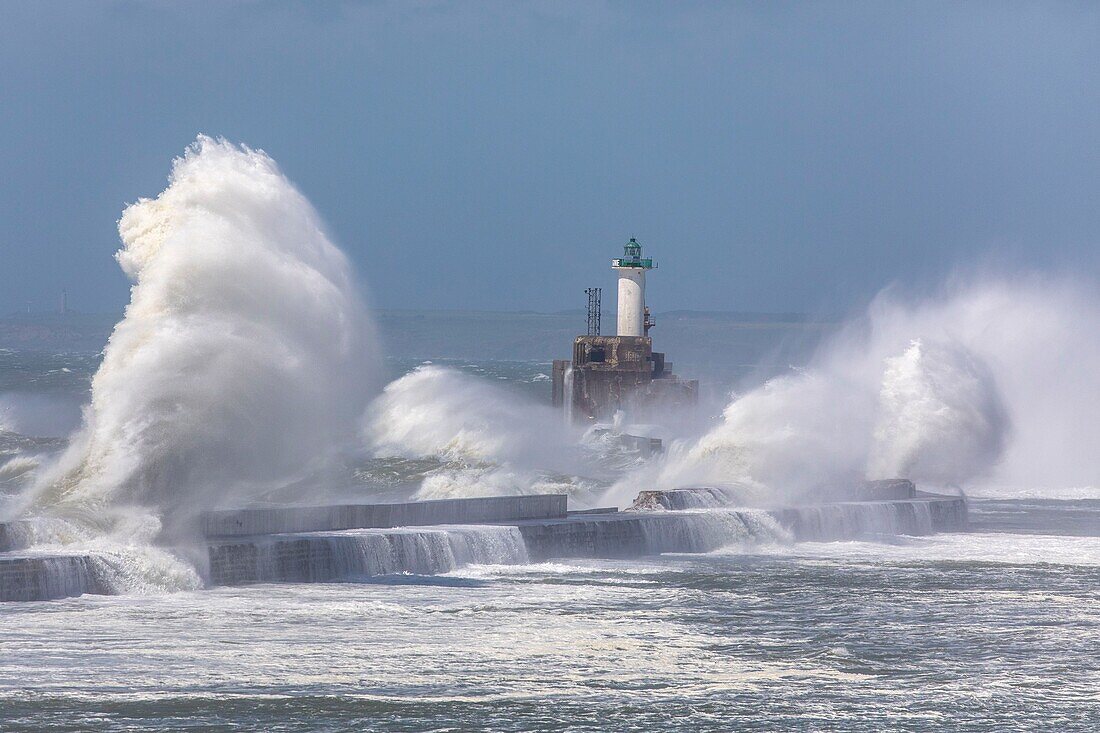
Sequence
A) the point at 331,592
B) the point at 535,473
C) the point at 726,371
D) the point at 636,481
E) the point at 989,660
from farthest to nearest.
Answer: the point at 726,371 → the point at 535,473 → the point at 636,481 → the point at 331,592 → the point at 989,660

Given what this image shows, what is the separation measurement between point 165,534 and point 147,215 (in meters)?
4.26

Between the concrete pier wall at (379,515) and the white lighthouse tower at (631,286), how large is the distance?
24.1 meters

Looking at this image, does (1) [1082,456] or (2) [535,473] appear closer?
(2) [535,473]

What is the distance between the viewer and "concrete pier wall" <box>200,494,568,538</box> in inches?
696

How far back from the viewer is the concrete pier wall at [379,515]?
1769cm

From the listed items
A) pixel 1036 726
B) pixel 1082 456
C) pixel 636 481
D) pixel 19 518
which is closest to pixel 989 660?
pixel 1036 726

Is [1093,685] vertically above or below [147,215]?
below

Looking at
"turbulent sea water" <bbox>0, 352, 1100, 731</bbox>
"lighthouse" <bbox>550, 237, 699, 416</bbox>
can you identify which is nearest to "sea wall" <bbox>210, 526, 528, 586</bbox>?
"turbulent sea water" <bbox>0, 352, 1100, 731</bbox>

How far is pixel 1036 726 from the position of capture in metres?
10.6

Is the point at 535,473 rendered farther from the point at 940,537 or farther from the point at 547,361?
the point at 547,361

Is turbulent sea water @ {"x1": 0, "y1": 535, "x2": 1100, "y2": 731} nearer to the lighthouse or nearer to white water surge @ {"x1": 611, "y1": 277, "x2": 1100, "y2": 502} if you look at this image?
white water surge @ {"x1": 611, "y1": 277, "x2": 1100, "y2": 502}

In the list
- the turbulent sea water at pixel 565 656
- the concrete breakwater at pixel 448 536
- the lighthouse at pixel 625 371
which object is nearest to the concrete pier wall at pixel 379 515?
the concrete breakwater at pixel 448 536

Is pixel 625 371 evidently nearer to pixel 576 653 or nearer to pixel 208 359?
pixel 208 359

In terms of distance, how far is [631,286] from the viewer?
150ft
